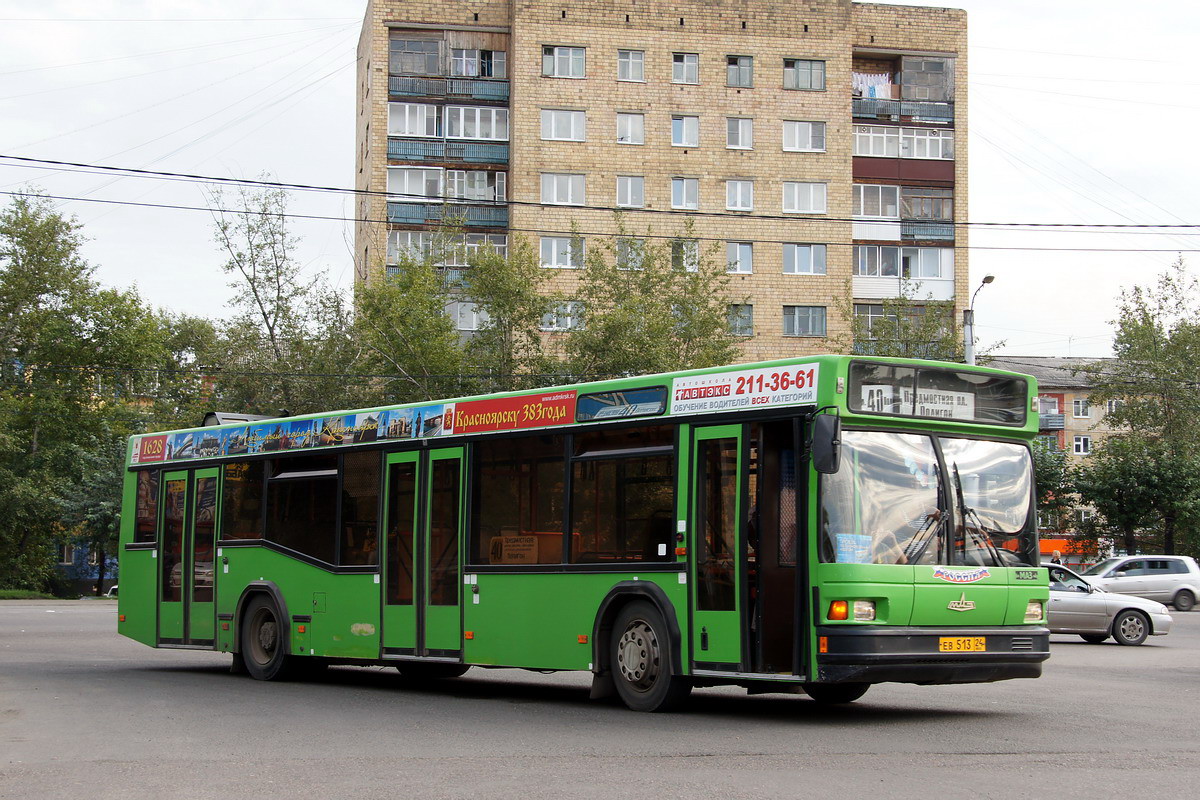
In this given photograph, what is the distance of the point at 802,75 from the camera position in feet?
207

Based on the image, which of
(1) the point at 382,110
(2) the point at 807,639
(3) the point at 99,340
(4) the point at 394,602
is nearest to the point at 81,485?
(3) the point at 99,340

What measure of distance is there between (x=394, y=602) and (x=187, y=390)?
5892 centimetres

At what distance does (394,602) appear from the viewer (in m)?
15.5

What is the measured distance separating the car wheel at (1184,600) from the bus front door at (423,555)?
31.0 m

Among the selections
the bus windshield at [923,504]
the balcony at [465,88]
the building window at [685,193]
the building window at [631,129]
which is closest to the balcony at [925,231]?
the building window at [685,193]

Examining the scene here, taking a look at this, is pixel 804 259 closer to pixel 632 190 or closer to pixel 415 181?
pixel 632 190

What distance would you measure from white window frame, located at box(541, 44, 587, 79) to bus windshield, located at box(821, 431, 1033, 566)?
51193mm

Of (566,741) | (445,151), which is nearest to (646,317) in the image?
(445,151)

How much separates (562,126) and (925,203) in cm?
1578

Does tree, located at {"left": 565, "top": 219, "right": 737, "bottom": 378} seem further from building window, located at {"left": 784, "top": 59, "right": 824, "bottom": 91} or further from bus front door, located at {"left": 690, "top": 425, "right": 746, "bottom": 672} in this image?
bus front door, located at {"left": 690, "top": 425, "right": 746, "bottom": 672}

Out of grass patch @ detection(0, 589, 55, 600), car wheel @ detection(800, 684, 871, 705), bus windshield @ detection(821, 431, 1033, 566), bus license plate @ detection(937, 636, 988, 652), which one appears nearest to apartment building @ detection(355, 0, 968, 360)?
grass patch @ detection(0, 589, 55, 600)

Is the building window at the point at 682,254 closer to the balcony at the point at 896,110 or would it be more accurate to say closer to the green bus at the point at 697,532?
the balcony at the point at 896,110

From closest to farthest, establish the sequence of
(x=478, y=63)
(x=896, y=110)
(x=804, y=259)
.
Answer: (x=478, y=63) < (x=804, y=259) < (x=896, y=110)

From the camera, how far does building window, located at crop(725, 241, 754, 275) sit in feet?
202
